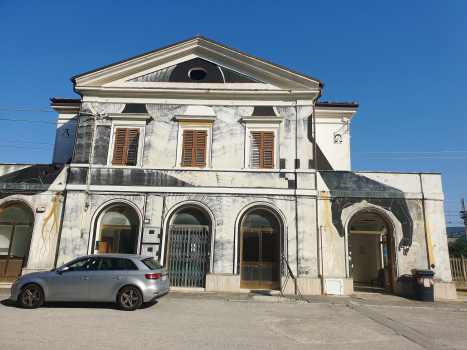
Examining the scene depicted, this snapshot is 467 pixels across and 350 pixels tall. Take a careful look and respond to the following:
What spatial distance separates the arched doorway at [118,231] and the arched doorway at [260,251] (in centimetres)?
456

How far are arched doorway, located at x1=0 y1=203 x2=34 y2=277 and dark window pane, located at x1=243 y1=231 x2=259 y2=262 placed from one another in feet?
29.6

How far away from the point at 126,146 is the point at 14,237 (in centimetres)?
616

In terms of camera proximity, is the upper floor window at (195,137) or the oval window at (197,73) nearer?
the upper floor window at (195,137)

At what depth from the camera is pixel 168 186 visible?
1413 centimetres

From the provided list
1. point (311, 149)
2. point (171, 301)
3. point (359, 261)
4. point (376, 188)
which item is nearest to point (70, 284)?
point (171, 301)

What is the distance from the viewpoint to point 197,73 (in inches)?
613

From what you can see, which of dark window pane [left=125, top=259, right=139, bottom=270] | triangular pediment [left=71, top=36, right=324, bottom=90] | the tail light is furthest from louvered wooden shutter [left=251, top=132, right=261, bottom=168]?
dark window pane [left=125, top=259, right=139, bottom=270]

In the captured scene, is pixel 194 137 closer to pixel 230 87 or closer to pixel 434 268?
pixel 230 87

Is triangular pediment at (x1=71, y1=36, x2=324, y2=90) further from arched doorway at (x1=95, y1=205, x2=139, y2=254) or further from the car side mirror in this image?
the car side mirror

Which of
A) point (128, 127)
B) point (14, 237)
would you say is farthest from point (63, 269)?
point (128, 127)

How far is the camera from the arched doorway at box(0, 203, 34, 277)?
14.2 m

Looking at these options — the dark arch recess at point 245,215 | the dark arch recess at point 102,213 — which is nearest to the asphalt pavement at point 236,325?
the dark arch recess at point 245,215

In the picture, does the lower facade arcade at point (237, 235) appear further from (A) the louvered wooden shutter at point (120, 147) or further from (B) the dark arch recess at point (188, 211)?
(A) the louvered wooden shutter at point (120, 147)

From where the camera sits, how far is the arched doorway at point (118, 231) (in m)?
14.1
